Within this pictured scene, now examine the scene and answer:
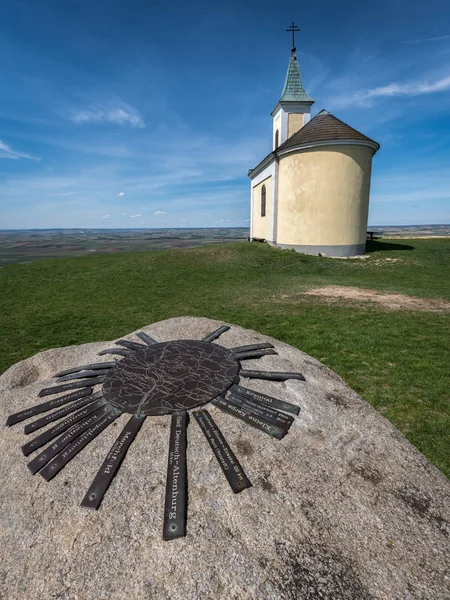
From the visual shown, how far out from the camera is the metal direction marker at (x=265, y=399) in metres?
3.02

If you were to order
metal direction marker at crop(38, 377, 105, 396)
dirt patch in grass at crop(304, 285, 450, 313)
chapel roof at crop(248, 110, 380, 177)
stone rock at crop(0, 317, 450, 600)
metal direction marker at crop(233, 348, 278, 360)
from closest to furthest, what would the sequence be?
stone rock at crop(0, 317, 450, 600), metal direction marker at crop(38, 377, 105, 396), metal direction marker at crop(233, 348, 278, 360), dirt patch in grass at crop(304, 285, 450, 313), chapel roof at crop(248, 110, 380, 177)

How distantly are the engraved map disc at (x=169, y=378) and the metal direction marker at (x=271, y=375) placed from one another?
14 centimetres

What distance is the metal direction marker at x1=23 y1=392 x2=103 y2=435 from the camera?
9.51 feet

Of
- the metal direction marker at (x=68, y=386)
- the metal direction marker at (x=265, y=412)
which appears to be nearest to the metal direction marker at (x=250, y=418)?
the metal direction marker at (x=265, y=412)

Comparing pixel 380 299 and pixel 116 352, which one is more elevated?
pixel 116 352

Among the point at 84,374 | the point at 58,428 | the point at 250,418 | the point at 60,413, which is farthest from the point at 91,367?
the point at 250,418

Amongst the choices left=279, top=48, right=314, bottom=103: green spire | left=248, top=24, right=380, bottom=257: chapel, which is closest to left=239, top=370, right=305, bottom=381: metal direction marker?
left=248, top=24, right=380, bottom=257: chapel

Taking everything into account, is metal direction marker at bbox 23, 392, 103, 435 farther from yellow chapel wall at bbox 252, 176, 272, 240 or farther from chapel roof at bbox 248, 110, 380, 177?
yellow chapel wall at bbox 252, 176, 272, 240

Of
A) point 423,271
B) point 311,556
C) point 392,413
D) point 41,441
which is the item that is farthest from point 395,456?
point 423,271

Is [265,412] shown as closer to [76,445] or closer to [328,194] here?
[76,445]

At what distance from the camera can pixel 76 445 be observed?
2604 millimetres

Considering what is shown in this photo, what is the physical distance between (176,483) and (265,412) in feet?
3.40

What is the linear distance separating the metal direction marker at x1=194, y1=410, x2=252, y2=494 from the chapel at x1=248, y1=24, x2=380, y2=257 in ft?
65.0

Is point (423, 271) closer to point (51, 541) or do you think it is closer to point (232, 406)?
point (232, 406)
